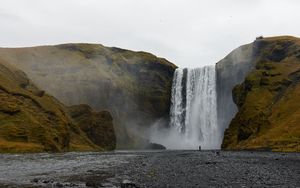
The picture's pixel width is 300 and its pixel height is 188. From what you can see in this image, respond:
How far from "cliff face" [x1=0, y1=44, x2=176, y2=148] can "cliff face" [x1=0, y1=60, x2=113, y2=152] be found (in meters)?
34.3

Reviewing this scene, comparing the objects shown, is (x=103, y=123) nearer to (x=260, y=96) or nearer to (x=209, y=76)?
(x=209, y=76)

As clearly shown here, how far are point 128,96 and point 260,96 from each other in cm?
7049

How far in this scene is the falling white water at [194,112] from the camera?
152m

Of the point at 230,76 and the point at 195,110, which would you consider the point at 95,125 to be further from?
the point at 230,76

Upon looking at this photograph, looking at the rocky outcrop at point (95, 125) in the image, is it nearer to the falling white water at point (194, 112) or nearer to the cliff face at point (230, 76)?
the falling white water at point (194, 112)

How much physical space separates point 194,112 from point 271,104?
4360 centimetres

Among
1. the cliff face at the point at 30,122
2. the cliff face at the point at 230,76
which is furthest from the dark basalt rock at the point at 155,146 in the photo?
the cliff face at the point at 30,122

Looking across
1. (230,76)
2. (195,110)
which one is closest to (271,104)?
(230,76)

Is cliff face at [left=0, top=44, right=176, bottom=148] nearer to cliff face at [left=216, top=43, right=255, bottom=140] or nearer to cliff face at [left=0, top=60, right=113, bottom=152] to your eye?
cliff face at [left=216, top=43, right=255, bottom=140]

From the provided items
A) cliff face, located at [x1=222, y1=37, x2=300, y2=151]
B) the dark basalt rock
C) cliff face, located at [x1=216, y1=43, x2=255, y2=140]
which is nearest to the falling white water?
cliff face, located at [x1=216, y1=43, x2=255, y2=140]

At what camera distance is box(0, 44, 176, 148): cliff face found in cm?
17199

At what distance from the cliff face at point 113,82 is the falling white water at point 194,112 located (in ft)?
27.3

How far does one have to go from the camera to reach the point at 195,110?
6181 inches

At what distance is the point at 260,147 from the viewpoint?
9300cm
